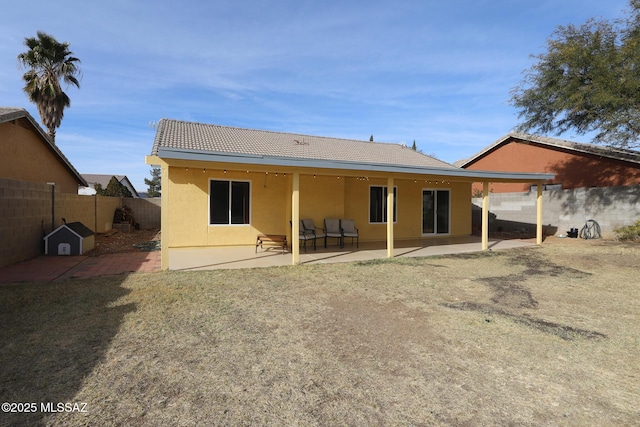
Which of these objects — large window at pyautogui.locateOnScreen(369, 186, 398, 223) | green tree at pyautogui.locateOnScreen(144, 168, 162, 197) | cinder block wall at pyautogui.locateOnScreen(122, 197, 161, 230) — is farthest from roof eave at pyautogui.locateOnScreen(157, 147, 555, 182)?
green tree at pyautogui.locateOnScreen(144, 168, 162, 197)

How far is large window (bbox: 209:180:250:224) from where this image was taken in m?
10.8

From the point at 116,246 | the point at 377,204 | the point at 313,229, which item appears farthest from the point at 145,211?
the point at 377,204

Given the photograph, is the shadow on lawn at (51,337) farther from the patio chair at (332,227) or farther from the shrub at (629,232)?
the shrub at (629,232)

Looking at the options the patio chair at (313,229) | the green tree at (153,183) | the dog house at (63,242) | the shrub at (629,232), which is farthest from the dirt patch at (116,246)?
the green tree at (153,183)

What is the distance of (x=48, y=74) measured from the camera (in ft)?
58.0

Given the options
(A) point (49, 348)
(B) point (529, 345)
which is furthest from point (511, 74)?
(A) point (49, 348)

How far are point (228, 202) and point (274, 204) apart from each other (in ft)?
5.16

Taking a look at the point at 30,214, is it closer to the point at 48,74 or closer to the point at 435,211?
the point at 435,211

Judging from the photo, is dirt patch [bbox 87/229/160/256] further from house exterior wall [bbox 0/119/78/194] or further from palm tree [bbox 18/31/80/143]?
Result: palm tree [bbox 18/31/80/143]

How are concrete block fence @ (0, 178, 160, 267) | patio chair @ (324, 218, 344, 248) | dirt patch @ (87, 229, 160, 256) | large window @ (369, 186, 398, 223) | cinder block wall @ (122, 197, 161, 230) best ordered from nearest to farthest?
concrete block fence @ (0, 178, 160, 267) < dirt patch @ (87, 229, 160, 256) < patio chair @ (324, 218, 344, 248) < large window @ (369, 186, 398, 223) < cinder block wall @ (122, 197, 161, 230)

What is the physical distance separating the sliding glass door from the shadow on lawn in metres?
11.3

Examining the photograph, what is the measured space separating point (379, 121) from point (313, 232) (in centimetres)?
1238

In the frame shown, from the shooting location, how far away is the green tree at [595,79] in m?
11.0

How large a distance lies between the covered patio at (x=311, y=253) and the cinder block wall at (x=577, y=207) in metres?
3.47
